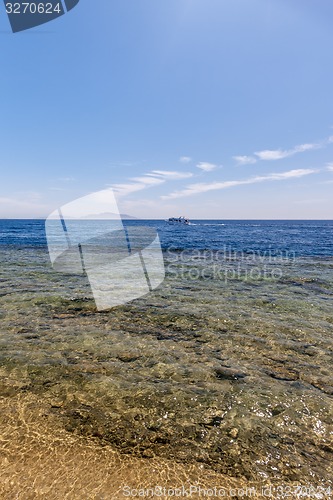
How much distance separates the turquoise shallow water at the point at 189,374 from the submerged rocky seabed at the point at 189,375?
0.02 meters

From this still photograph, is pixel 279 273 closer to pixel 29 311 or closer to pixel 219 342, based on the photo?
pixel 219 342

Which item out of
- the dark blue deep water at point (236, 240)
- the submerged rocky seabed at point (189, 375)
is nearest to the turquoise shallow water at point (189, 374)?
the submerged rocky seabed at point (189, 375)

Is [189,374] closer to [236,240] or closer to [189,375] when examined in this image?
[189,375]

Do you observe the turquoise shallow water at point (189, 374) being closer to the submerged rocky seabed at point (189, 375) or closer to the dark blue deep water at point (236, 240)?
the submerged rocky seabed at point (189, 375)

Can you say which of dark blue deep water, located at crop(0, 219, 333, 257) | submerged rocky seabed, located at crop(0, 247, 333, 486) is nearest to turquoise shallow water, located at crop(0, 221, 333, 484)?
submerged rocky seabed, located at crop(0, 247, 333, 486)

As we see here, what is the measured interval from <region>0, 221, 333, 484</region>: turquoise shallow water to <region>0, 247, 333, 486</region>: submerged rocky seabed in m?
0.02

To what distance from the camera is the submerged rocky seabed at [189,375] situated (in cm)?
369

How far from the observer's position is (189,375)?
543cm

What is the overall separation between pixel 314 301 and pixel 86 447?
10213 mm

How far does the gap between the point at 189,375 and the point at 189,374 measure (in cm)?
4

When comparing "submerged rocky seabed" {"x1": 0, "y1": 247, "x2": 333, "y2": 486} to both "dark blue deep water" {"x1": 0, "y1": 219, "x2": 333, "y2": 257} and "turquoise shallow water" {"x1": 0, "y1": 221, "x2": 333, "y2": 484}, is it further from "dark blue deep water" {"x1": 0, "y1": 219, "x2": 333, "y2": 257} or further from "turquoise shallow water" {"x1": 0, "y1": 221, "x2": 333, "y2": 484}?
"dark blue deep water" {"x1": 0, "y1": 219, "x2": 333, "y2": 257}

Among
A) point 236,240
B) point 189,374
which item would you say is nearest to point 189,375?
point 189,374

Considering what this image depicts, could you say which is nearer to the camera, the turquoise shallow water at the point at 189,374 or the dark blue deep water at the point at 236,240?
the turquoise shallow water at the point at 189,374

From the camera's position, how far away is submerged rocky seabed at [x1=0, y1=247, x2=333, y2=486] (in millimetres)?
3689
